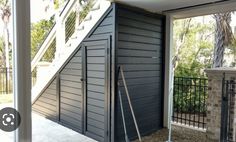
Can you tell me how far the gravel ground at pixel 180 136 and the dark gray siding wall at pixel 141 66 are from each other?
16 centimetres

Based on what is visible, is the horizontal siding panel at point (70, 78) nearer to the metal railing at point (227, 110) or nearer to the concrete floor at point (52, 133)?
the concrete floor at point (52, 133)

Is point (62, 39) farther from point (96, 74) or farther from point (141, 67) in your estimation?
point (141, 67)

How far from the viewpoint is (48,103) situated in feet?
15.6

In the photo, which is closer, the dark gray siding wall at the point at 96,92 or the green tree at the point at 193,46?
the dark gray siding wall at the point at 96,92

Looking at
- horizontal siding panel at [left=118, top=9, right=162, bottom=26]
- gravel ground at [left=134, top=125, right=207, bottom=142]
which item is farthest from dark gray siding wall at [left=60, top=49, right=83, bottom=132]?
gravel ground at [left=134, top=125, right=207, bottom=142]

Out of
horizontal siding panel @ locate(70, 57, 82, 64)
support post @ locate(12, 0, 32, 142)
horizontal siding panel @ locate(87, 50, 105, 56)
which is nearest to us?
support post @ locate(12, 0, 32, 142)

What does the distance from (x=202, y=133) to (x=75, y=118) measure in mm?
2372

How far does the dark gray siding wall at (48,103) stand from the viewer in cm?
457

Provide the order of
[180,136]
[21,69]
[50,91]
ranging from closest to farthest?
[21,69] → [180,136] → [50,91]

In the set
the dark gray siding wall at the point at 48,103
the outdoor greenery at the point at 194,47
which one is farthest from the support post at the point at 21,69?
the outdoor greenery at the point at 194,47

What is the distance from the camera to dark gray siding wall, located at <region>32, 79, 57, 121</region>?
180 inches

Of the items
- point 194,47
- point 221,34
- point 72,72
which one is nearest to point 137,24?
point 72,72

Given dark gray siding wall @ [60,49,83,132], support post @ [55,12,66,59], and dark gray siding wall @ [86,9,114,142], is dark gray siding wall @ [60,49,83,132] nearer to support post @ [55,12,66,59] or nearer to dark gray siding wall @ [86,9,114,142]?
dark gray siding wall @ [86,9,114,142]

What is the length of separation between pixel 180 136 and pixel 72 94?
2.09 m
